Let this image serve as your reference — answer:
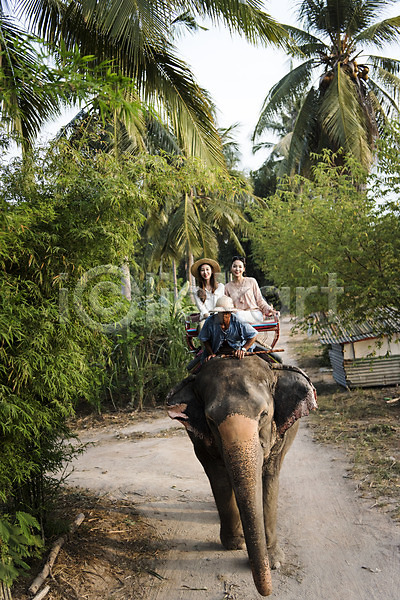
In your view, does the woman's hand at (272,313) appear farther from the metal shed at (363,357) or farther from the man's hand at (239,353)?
the metal shed at (363,357)

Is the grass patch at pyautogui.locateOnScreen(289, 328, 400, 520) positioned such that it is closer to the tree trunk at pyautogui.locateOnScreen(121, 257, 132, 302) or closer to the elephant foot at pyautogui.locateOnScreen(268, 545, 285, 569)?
the elephant foot at pyautogui.locateOnScreen(268, 545, 285, 569)

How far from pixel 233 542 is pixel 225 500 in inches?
15.5

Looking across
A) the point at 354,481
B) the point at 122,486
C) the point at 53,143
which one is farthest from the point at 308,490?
the point at 53,143

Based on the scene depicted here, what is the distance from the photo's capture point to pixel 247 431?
11.1 feet

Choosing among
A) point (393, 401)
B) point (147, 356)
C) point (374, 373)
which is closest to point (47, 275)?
point (147, 356)

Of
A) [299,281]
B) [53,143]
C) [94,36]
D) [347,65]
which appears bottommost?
[299,281]

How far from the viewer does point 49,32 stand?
647 centimetres

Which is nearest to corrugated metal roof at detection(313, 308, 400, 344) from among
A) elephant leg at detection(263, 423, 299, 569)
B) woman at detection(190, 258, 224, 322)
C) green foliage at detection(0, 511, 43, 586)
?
woman at detection(190, 258, 224, 322)

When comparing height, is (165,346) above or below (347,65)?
below

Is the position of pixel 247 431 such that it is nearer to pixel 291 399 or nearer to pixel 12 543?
pixel 291 399

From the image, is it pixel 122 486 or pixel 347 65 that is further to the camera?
pixel 347 65

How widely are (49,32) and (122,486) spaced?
19.4 ft

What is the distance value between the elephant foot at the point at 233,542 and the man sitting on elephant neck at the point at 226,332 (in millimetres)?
1632

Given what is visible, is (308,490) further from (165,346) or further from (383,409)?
(165,346)
